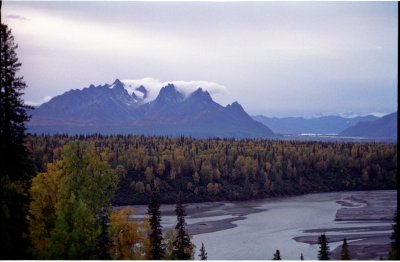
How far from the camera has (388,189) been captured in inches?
2931

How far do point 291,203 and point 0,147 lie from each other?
158 ft

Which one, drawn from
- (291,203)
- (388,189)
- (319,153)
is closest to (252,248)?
(291,203)

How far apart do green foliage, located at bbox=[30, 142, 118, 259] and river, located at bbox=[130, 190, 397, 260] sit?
13.6 meters

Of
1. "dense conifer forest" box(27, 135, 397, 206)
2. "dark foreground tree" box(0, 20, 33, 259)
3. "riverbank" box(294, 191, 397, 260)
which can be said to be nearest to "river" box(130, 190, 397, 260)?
"riverbank" box(294, 191, 397, 260)

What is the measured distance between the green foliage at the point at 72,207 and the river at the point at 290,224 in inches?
536

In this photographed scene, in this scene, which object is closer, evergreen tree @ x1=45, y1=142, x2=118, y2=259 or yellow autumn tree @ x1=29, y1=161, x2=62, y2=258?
evergreen tree @ x1=45, y1=142, x2=118, y2=259

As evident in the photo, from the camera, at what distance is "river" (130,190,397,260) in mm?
34438

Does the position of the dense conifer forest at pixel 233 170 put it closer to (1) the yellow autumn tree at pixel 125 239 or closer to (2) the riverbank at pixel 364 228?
(2) the riverbank at pixel 364 228

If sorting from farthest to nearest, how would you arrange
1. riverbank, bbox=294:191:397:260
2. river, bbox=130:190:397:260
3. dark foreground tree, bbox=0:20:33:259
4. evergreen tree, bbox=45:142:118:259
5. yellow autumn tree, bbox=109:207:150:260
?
riverbank, bbox=294:191:397:260 < river, bbox=130:190:397:260 < yellow autumn tree, bbox=109:207:150:260 < evergreen tree, bbox=45:142:118:259 < dark foreground tree, bbox=0:20:33:259

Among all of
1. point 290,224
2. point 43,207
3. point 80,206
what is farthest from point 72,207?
point 290,224

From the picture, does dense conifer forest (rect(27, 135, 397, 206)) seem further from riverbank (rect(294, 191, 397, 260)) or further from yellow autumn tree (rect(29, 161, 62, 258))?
yellow autumn tree (rect(29, 161, 62, 258))

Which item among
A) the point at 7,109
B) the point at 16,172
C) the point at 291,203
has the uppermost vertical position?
the point at 7,109

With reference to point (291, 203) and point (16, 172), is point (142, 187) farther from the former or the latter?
point (16, 172)

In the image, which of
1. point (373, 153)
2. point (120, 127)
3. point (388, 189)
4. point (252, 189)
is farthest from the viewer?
point (120, 127)
